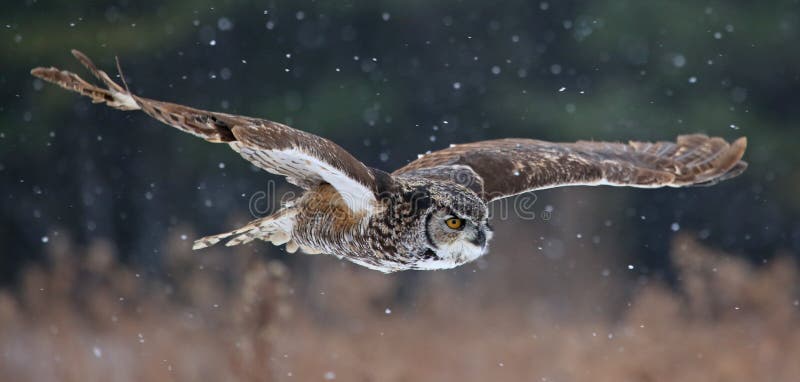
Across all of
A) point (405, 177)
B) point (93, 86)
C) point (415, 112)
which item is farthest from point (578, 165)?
point (415, 112)

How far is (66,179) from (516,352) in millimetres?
7487

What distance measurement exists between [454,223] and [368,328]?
4.22m

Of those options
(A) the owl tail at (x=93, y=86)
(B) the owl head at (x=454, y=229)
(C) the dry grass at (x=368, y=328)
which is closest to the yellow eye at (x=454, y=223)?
(B) the owl head at (x=454, y=229)

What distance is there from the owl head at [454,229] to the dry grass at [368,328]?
8.25 ft

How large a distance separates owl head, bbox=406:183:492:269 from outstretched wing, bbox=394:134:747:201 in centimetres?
56

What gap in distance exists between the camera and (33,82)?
40.9 feet

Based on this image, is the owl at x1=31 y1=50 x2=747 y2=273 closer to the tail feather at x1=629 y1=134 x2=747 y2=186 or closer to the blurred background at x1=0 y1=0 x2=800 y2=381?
the tail feather at x1=629 y1=134 x2=747 y2=186

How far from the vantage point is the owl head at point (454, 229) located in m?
4.02

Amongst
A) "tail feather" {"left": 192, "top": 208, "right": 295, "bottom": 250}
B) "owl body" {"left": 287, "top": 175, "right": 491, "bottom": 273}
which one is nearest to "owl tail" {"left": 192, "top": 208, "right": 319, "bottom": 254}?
"tail feather" {"left": 192, "top": 208, "right": 295, "bottom": 250}

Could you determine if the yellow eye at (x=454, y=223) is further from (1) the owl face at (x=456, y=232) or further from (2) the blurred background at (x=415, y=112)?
(2) the blurred background at (x=415, y=112)

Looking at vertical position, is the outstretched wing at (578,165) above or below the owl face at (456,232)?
below

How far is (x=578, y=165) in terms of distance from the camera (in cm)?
521

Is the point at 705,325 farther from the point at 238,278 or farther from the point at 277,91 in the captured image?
the point at 277,91

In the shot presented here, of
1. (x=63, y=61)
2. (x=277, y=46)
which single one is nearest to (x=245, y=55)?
(x=277, y=46)
